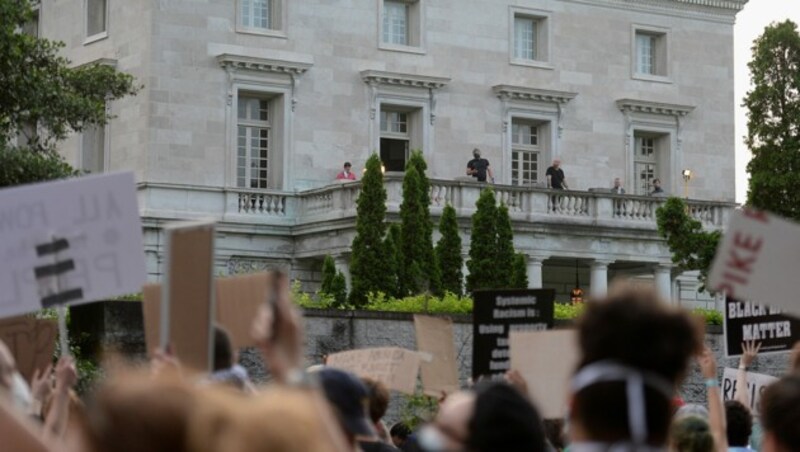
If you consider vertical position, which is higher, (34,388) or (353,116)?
(353,116)

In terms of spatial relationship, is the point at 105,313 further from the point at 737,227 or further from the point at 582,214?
the point at 582,214

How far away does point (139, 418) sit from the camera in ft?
12.9

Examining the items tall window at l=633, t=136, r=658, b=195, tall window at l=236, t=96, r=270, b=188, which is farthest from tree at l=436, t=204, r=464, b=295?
tall window at l=633, t=136, r=658, b=195

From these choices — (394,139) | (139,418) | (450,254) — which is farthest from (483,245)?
(139,418)

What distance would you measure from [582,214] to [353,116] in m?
5.51

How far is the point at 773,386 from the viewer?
21.0 ft

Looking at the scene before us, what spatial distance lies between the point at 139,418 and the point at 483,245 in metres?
35.9

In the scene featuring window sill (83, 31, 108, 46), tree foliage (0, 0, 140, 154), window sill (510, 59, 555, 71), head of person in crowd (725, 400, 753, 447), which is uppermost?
window sill (83, 31, 108, 46)

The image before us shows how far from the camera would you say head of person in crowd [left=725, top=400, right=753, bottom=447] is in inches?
364

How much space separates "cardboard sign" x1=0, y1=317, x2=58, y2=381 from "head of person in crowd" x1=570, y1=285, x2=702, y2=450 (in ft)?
19.5

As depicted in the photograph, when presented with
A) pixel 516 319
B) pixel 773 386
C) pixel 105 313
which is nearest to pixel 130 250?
pixel 773 386

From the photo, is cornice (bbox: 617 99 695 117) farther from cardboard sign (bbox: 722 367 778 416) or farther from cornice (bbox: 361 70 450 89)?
cardboard sign (bbox: 722 367 778 416)

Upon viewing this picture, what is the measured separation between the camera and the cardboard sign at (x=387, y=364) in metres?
11.4

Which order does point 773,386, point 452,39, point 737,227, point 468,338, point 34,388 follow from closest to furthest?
1. point 773,386
2. point 737,227
3. point 34,388
4. point 468,338
5. point 452,39
